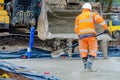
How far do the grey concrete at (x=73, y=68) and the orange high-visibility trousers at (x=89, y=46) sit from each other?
1.64 feet

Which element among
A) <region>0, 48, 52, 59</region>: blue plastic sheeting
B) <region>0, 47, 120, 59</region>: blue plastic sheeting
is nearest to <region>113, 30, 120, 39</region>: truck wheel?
<region>0, 47, 120, 59</region>: blue plastic sheeting

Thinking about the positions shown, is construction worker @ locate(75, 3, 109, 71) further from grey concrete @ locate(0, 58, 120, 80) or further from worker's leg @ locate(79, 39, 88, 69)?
grey concrete @ locate(0, 58, 120, 80)

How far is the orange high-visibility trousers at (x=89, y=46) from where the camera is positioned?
1215cm

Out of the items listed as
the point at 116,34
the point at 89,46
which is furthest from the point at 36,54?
the point at 116,34

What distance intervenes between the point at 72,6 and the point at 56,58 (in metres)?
3.60

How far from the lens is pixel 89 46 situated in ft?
40.2

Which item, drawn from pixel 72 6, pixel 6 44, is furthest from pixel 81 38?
pixel 6 44

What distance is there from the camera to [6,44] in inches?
717

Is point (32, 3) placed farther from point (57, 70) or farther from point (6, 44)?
point (57, 70)

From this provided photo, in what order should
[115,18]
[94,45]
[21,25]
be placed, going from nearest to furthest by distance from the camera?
[94,45], [21,25], [115,18]

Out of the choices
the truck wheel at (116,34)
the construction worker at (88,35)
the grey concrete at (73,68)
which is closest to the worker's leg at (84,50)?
the construction worker at (88,35)

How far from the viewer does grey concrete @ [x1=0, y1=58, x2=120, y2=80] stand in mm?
11383

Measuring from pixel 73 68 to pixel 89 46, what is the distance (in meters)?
0.86

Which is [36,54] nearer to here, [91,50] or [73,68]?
[73,68]
